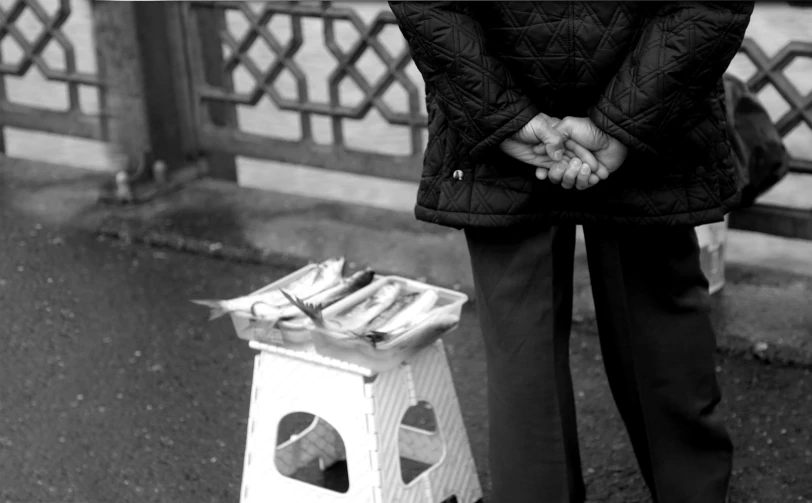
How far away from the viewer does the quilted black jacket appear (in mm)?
2547

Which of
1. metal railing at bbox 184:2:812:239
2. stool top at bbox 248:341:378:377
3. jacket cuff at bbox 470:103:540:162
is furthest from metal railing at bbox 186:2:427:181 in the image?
jacket cuff at bbox 470:103:540:162

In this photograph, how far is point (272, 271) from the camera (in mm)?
4980

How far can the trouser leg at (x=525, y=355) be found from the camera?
2811 mm

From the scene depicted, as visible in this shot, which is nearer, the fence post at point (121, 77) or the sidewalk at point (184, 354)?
the sidewalk at point (184, 354)

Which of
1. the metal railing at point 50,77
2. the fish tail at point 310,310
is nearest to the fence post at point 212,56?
the metal railing at point 50,77

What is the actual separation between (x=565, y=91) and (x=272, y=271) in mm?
2533

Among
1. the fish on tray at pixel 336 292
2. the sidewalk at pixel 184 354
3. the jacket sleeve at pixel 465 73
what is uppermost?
the jacket sleeve at pixel 465 73

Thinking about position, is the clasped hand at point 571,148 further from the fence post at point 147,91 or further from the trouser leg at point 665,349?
the fence post at point 147,91

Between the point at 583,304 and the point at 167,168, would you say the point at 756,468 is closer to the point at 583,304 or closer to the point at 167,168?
the point at 583,304

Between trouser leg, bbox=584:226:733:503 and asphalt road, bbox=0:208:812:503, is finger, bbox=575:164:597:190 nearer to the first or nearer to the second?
trouser leg, bbox=584:226:733:503

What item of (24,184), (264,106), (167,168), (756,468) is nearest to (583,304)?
(756,468)

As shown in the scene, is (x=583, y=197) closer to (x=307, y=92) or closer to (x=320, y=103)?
(x=320, y=103)

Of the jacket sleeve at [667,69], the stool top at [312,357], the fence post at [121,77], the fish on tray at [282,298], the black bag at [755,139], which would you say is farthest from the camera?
the fence post at [121,77]

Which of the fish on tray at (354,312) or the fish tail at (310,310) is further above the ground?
the fish tail at (310,310)
